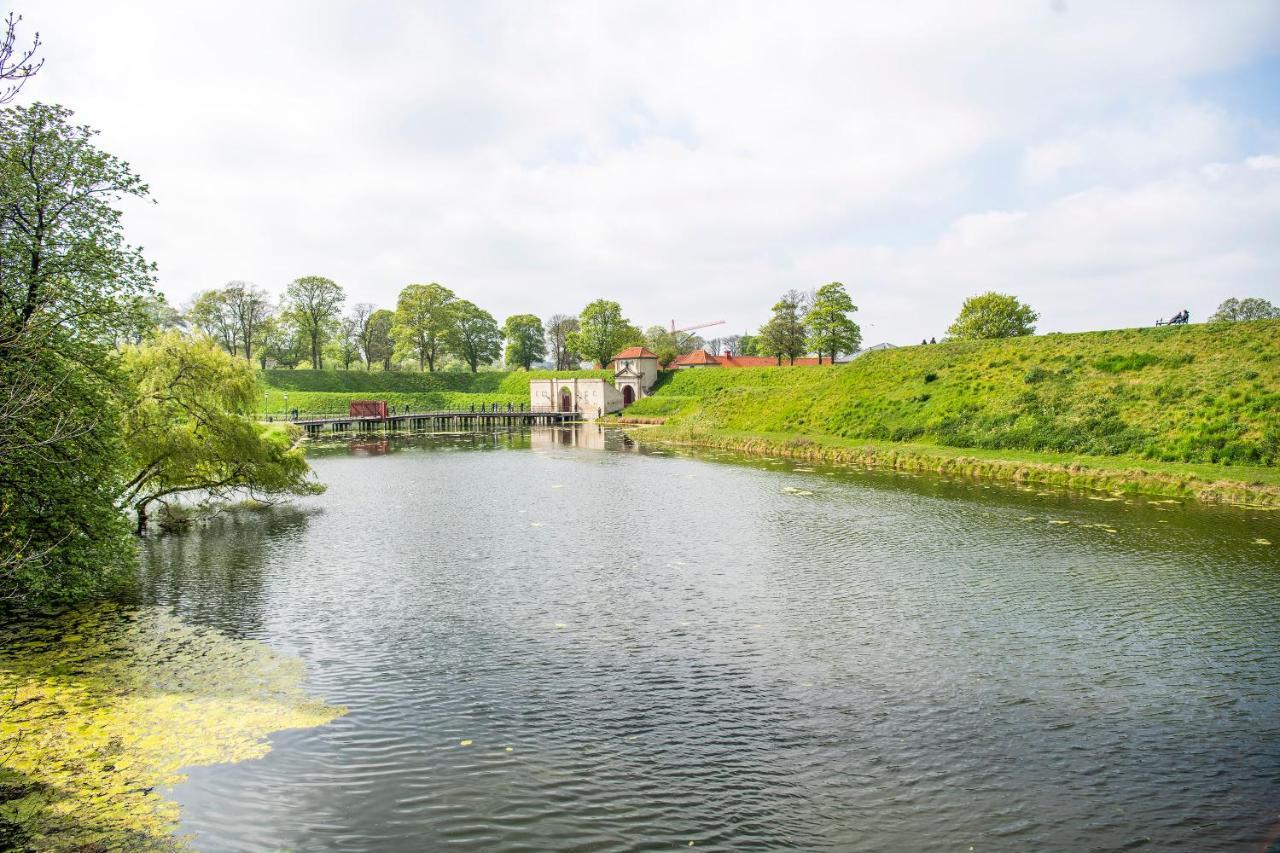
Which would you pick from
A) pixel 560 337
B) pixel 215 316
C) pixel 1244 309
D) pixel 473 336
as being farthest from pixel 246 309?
pixel 1244 309

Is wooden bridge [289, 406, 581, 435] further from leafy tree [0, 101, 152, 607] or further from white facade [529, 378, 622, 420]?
leafy tree [0, 101, 152, 607]

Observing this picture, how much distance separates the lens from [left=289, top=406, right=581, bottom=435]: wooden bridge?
70250 mm

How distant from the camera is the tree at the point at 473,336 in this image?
342 ft

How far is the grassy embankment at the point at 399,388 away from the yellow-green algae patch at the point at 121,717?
77.5 m

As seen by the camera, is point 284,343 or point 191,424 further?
point 284,343

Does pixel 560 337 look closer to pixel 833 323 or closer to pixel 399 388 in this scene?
pixel 399 388

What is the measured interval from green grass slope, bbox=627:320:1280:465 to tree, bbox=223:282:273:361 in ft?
217

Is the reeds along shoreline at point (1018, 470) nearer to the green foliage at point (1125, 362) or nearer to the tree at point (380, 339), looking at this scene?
the green foliage at point (1125, 362)

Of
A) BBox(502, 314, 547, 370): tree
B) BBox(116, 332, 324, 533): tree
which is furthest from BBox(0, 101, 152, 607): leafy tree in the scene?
BBox(502, 314, 547, 370): tree

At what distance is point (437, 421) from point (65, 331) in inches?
2827

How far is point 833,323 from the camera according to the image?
277ft

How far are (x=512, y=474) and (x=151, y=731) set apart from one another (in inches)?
1037

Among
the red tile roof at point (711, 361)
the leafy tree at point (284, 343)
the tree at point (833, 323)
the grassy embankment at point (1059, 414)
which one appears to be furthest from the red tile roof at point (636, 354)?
the leafy tree at point (284, 343)

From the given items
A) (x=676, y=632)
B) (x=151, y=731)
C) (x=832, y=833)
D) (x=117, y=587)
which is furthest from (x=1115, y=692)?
(x=117, y=587)
